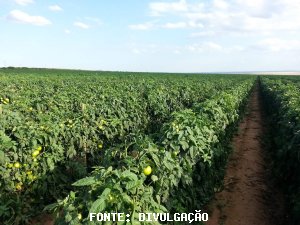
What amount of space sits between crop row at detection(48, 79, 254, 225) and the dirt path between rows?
372 millimetres

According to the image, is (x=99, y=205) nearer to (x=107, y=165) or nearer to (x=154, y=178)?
(x=154, y=178)

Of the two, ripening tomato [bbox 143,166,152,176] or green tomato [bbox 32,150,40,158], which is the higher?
ripening tomato [bbox 143,166,152,176]

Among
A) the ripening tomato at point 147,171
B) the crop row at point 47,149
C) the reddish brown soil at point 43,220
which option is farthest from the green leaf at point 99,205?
the reddish brown soil at point 43,220

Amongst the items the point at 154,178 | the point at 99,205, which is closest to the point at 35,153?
the point at 154,178

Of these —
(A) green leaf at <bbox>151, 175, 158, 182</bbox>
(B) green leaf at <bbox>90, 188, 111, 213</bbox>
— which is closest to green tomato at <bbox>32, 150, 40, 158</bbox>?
(A) green leaf at <bbox>151, 175, 158, 182</bbox>

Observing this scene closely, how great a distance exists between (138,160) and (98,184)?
3.13 feet

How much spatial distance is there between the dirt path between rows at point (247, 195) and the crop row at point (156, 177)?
372 mm

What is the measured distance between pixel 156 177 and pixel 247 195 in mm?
3991

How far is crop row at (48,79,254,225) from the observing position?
3324 mm

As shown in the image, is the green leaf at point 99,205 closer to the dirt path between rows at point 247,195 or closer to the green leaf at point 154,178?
the green leaf at point 154,178

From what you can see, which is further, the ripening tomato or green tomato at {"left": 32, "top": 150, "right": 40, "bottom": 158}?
green tomato at {"left": 32, "top": 150, "right": 40, "bottom": 158}

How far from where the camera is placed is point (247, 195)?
7.43m

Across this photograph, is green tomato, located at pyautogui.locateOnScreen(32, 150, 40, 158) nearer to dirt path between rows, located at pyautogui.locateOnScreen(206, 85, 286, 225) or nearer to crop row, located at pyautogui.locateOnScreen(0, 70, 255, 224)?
crop row, located at pyautogui.locateOnScreen(0, 70, 255, 224)

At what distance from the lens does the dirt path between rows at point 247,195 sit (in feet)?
21.0
